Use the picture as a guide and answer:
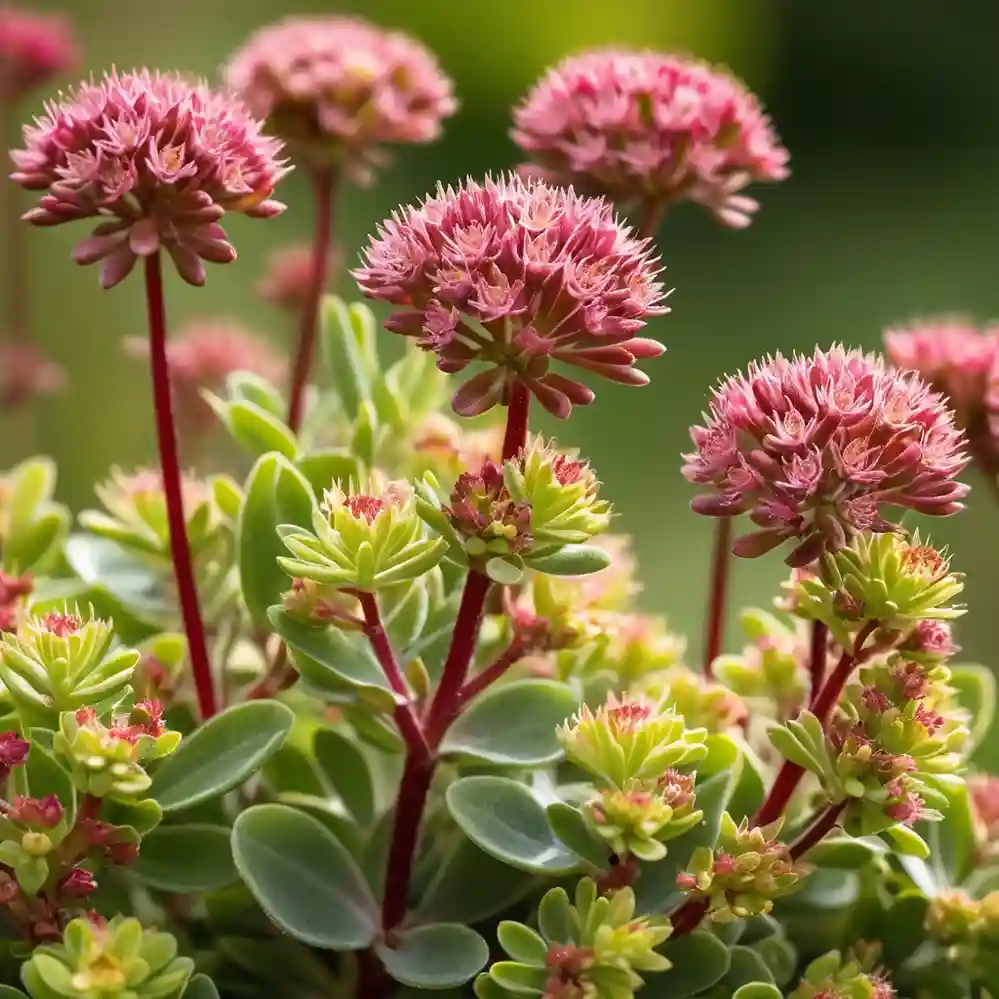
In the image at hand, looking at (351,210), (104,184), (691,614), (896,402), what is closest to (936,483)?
(896,402)

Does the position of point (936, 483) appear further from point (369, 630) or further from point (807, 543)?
point (369, 630)

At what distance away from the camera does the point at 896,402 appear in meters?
0.55

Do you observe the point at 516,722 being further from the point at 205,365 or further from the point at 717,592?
the point at 205,365

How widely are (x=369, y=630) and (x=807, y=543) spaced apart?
18 cm

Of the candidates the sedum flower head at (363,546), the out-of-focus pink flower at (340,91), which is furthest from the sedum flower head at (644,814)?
the out-of-focus pink flower at (340,91)

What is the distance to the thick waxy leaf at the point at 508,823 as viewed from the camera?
578mm

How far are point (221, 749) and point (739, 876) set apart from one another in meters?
0.22

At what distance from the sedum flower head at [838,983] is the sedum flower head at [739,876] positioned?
56 millimetres

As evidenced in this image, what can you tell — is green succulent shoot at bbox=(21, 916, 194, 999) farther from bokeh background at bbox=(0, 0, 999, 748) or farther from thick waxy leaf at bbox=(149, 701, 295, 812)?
bokeh background at bbox=(0, 0, 999, 748)

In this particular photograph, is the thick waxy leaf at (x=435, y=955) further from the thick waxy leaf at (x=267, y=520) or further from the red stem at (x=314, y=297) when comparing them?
the red stem at (x=314, y=297)

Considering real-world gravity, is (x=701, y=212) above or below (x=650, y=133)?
above

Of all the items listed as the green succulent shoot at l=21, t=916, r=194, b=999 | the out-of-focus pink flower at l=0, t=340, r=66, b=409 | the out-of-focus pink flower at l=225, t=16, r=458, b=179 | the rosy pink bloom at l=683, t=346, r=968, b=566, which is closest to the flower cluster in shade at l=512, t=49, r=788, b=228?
the out-of-focus pink flower at l=225, t=16, r=458, b=179

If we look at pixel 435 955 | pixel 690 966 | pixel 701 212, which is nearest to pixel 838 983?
pixel 690 966

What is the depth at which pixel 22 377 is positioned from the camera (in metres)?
1.13
